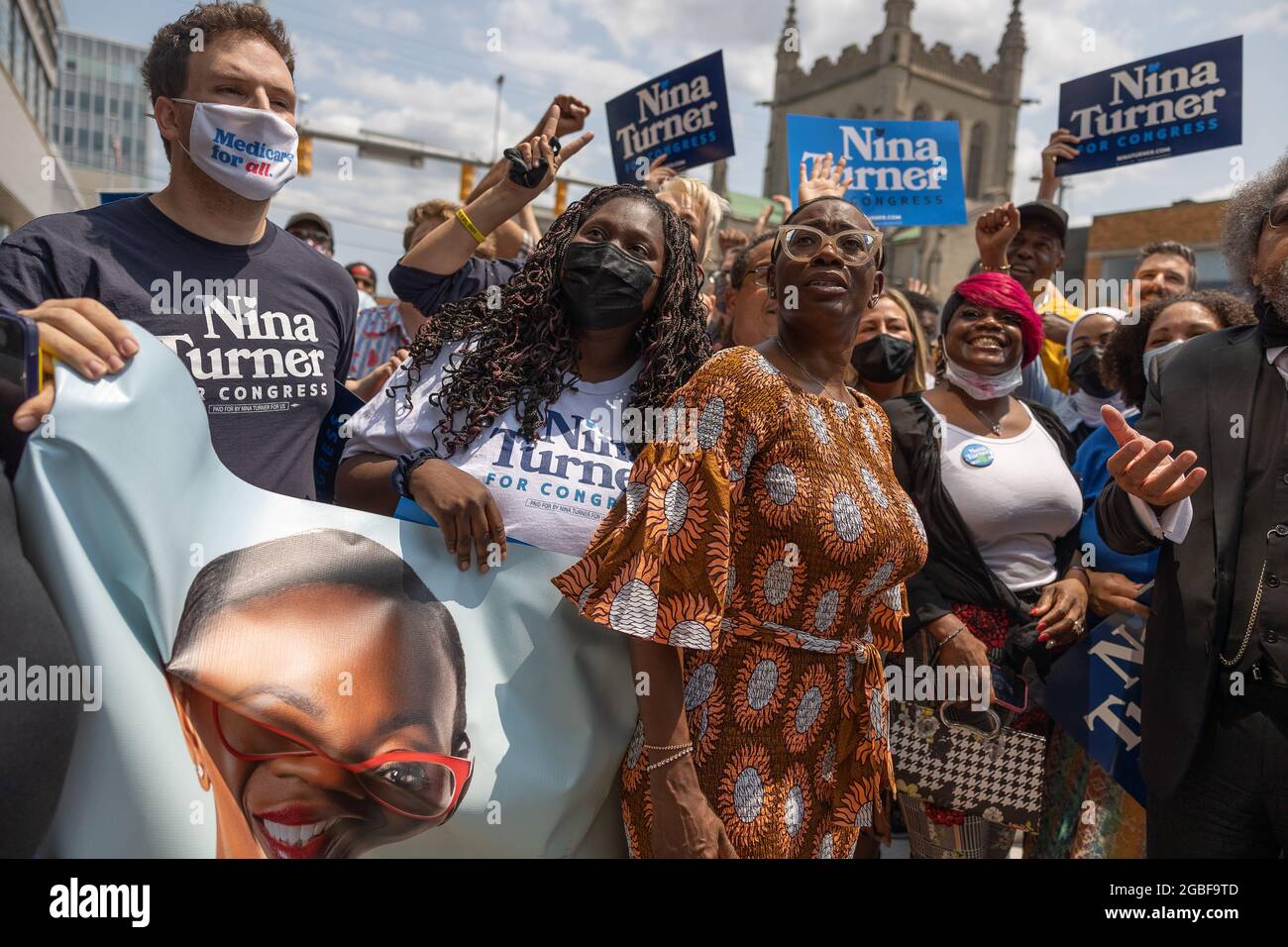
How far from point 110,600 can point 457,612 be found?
621 mm

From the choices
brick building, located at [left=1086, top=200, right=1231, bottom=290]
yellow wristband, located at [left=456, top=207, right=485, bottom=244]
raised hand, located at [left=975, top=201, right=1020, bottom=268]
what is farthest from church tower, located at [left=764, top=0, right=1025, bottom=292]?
yellow wristband, located at [left=456, top=207, right=485, bottom=244]

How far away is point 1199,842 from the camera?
7.62 feet

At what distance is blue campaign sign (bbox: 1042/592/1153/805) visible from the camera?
282cm

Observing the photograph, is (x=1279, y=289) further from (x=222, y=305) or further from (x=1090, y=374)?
(x=222, y=305)

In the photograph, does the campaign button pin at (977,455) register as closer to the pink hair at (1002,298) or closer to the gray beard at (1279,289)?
the pink hair at (1002,298)

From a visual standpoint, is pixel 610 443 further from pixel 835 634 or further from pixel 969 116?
pixel 969 116

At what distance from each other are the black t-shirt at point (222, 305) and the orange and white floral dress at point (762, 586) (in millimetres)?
920

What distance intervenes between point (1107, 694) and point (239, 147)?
2.74m

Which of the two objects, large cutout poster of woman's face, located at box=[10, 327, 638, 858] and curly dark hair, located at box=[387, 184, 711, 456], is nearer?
large cutout poster of woman's face, located at box=[10, 327, 638, 858]

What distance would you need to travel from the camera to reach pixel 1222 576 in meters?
2.32

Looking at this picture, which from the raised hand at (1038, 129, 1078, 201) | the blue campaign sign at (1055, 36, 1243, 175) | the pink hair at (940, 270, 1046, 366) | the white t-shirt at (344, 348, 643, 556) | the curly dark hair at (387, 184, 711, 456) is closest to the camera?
the white t-shirt at (344, 348, 643, 556)

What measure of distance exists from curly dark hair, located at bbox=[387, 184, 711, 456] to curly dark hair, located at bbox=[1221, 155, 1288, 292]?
4.51ft

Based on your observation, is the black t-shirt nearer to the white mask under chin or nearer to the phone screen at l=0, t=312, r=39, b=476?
the phone screen at l=0, t=312, r=39, b=476
